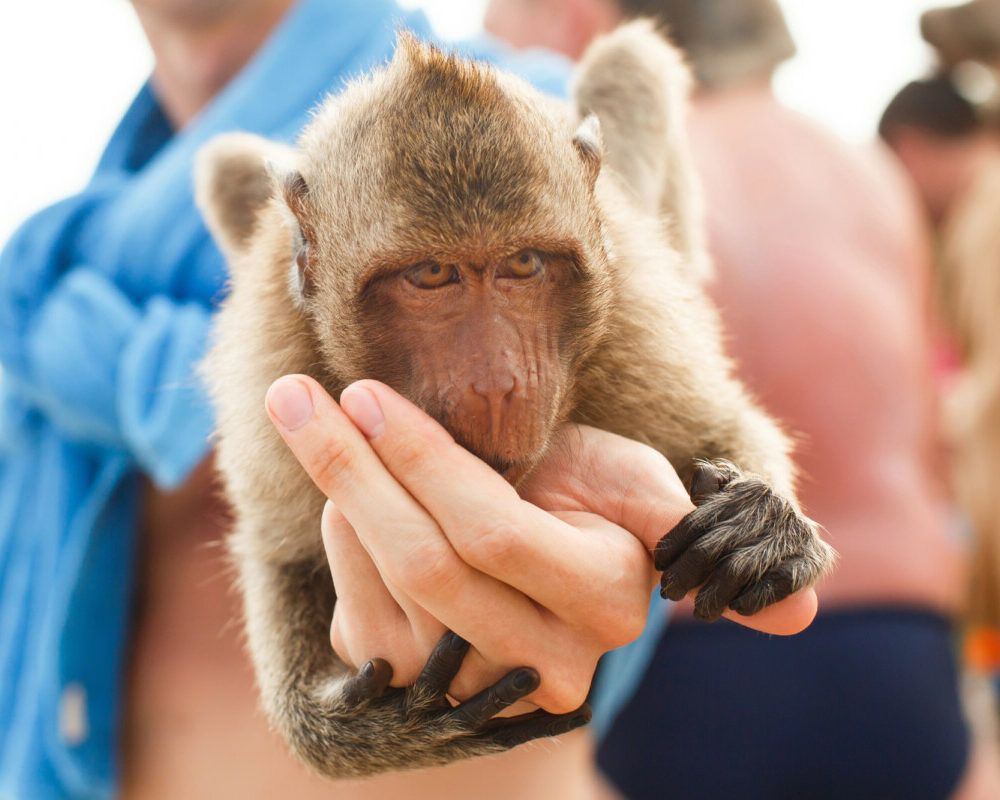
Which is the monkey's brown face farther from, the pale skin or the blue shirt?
the blue shirt

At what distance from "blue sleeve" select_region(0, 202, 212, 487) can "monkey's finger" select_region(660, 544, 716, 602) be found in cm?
103

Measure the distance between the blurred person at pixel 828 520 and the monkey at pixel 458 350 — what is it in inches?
47.3

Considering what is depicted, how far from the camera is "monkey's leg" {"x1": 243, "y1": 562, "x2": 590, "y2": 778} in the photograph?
1.20 metres

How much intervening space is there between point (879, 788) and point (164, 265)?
7.74 ft

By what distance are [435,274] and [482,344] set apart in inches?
4.5

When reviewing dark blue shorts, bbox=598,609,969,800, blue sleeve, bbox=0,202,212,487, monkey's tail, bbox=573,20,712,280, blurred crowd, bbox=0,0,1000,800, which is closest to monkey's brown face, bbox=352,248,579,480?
blue sleeve, bbox=0,202,212,487

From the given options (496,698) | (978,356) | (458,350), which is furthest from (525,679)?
(978,356)

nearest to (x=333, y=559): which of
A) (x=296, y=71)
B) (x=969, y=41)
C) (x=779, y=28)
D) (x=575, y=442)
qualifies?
(x=575, y=442)

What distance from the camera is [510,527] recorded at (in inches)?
41.8

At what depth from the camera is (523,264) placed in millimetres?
1239

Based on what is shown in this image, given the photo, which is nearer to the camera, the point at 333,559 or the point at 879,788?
the point at 333,559

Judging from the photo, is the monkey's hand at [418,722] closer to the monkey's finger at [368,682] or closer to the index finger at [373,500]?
the monkey's finger at [368,682]

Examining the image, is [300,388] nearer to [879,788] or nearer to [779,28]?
[879,788]

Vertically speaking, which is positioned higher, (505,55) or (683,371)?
(505,55)
